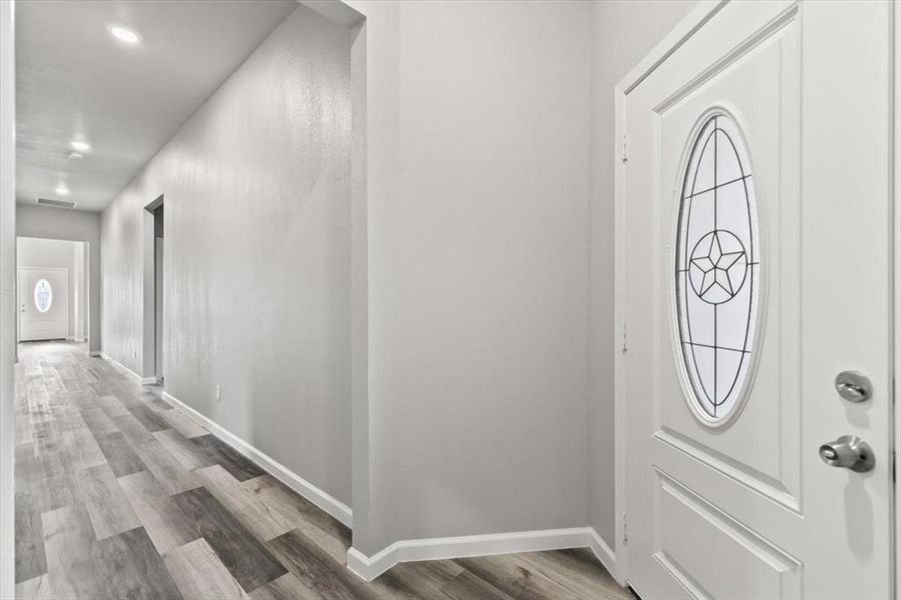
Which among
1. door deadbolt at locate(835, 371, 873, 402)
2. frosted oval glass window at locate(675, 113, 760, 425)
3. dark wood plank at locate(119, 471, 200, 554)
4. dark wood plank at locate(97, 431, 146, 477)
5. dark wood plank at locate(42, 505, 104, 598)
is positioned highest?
frosted oval glass window at locate(675, 113, 760, 425)

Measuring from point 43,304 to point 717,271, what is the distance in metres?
16.3

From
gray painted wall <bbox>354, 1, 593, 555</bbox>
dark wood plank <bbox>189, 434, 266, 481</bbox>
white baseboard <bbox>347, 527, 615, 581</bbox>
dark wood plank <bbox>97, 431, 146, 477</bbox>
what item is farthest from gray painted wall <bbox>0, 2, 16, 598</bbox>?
dark wood plank <bbox>97, 431, 146, 477</bbox>

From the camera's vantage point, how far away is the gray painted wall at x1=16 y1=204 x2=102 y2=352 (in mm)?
7656

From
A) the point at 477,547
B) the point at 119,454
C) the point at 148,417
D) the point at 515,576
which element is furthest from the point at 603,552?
the point at 148,417

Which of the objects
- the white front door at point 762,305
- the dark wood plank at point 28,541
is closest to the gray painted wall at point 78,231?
the dark wood plank at point 28,541

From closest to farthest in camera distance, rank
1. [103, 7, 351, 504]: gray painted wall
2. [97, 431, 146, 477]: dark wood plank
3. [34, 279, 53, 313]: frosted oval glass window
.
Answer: [103, 7, 351, 504]: gray painted wall, [97, 431, 146, 477]: dark wood plank, [34, 279, 53, 313]: frosted oval glass window

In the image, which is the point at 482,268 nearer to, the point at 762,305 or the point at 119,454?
the point at 762,305

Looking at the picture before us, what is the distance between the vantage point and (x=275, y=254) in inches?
106

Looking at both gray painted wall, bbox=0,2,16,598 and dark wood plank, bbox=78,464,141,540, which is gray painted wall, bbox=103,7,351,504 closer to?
dark wood plank, bbox=78,464,141,540

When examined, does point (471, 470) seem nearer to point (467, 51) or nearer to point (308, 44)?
point (467, 51)

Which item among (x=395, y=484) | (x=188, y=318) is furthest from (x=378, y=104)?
(x=188, y=318)

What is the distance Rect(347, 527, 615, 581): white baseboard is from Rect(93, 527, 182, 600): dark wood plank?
2.42 feet

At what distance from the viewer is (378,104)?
172cm

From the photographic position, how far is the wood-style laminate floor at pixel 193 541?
1609 millimetres
